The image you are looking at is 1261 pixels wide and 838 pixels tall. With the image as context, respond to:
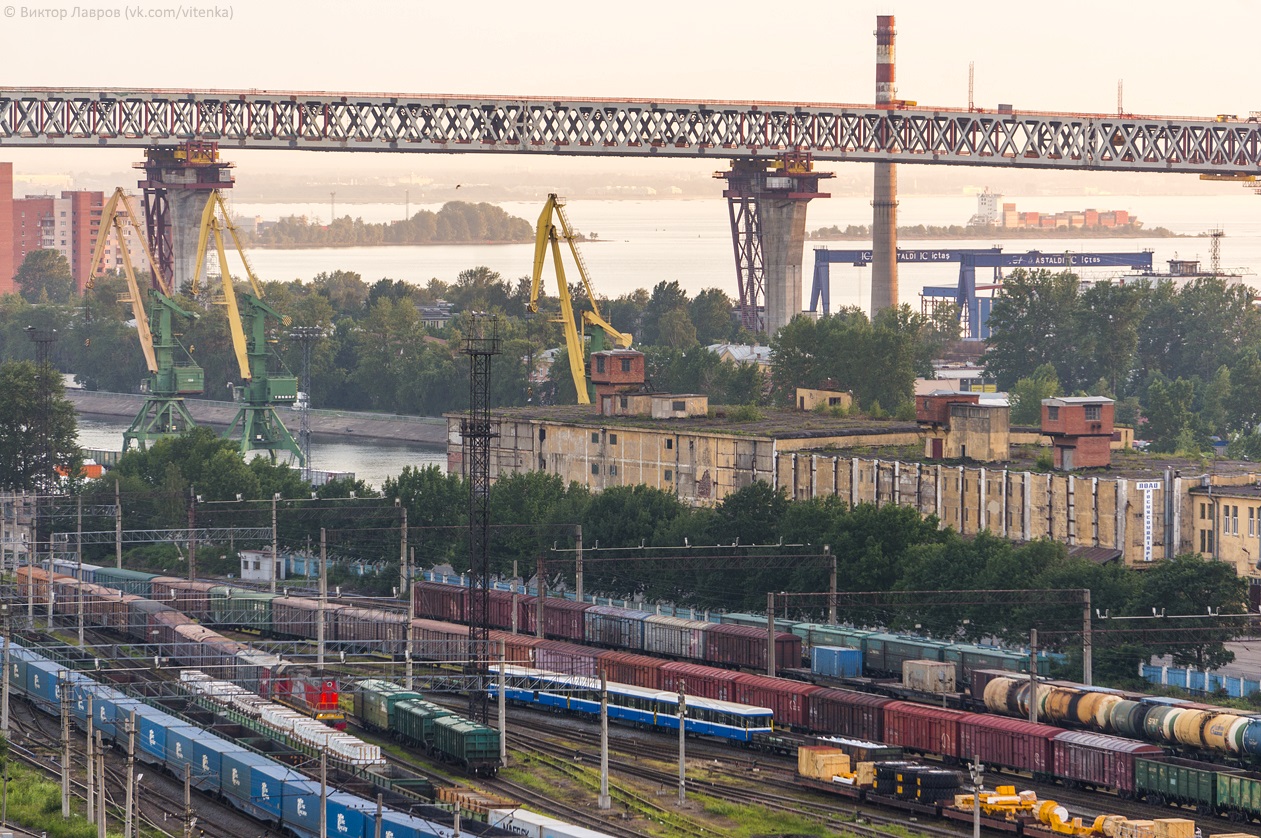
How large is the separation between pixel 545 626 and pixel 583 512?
54.0ft

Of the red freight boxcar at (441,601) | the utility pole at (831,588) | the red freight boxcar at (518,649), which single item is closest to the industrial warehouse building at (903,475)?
the utility pole at (831,588)

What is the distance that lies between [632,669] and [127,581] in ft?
110

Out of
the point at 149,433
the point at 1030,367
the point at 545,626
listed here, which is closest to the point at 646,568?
the point at 545,626

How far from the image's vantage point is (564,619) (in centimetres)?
9206

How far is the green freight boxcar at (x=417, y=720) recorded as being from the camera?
230 feet

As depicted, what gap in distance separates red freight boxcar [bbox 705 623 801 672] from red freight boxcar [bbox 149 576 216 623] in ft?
83.5

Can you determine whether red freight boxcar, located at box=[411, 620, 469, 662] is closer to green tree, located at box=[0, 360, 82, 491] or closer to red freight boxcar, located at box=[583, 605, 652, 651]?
red freight boxcar, located at box=[583, 605, 652, 651]

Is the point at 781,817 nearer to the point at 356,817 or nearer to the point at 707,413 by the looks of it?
the point at 356,817

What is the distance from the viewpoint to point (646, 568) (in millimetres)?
99188

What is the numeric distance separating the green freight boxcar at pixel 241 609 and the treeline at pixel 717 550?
5.48 meters

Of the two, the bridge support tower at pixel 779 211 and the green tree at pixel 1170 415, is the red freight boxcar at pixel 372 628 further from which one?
the bridge support tower at pixel 779 211

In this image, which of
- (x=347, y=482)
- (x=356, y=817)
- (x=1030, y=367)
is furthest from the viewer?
(x=1030, y=367)

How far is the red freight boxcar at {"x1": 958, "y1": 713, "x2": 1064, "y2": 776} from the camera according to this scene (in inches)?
2616

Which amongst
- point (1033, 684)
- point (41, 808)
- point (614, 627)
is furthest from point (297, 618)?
point (1033, 684)
